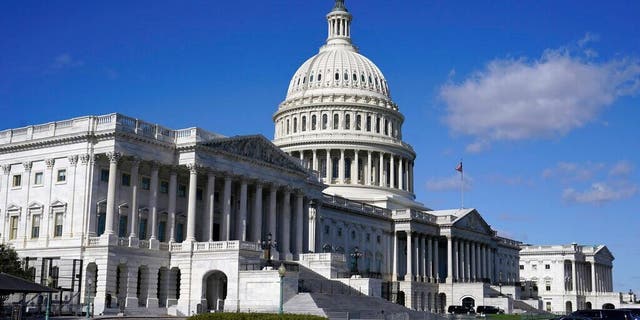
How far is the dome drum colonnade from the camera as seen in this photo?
5625 inches

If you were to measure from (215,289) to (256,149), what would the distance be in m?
16.0

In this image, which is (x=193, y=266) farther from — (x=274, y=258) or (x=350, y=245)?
(x=350, y=245)

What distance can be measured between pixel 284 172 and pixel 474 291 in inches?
1964

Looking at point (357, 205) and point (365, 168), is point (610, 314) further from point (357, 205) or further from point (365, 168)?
point (365, 168)

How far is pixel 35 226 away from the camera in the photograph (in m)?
78.6

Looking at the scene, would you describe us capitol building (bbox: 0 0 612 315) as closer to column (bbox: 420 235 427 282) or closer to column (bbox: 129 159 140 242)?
column (bbox: 129 159 140 242)

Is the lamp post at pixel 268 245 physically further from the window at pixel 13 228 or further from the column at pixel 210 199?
the window at pixel 13 228

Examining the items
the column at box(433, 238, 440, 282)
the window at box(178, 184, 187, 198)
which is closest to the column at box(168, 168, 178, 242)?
the window at box(178, 184, 187, 198)

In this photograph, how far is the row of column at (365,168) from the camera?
142 metres

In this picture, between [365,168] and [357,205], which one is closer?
[357,205]

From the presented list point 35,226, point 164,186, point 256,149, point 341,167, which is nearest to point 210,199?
point 164,186

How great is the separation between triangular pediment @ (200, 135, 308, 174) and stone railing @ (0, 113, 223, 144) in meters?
1.05

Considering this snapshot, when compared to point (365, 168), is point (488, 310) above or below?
below

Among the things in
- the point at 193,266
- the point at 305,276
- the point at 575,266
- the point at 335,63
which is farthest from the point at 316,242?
the point at 575,266
